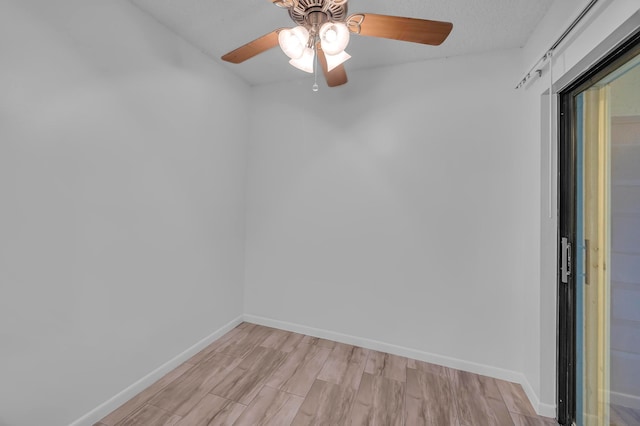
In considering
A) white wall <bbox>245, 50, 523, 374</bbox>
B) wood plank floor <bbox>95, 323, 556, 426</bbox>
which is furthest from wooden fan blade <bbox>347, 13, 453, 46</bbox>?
wood plank floor <bbox>95, 323, 556, 426</bbox>

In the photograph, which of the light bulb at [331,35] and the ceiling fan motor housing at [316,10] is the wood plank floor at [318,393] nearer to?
the light bulb at [331,35]

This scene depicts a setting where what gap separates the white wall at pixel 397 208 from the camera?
6.77 ft

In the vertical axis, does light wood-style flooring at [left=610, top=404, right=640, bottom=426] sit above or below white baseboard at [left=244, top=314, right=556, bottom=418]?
above

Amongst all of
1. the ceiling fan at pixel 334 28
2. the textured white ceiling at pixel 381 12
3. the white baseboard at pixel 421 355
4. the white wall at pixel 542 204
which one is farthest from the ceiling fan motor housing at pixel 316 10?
the white baseboard at pixel 421 355

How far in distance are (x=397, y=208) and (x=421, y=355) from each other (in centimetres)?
124

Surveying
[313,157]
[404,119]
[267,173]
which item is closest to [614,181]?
[404,119]

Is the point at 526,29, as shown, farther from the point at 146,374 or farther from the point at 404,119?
the point at 146,374

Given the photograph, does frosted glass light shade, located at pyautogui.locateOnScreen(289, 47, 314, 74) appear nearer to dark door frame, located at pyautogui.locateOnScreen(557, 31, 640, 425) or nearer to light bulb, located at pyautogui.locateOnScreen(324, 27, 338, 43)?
light bulb, located at pyautogui.locateOnScreen(324, 27, 338, 43)

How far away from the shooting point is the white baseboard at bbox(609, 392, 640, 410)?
3.72 feet

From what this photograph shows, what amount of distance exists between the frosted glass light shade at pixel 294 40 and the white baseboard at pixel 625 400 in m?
2.10

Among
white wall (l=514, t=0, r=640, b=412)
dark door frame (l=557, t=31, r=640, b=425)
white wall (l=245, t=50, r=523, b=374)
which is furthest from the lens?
white wall (l=245, t=50, r=523, b=374)

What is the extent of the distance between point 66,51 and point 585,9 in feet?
8.19

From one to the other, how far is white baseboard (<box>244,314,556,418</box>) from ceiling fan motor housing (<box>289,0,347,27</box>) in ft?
7.79

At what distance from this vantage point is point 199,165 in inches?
88.3
